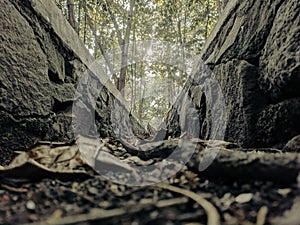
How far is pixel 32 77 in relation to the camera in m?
3.04

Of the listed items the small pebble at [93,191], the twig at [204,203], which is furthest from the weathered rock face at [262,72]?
the small pebble at [93,191]

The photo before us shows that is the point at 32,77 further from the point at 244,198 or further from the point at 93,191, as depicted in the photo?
the point at 244,198

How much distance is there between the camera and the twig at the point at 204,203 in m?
0.99

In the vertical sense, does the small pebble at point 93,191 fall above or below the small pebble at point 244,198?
below

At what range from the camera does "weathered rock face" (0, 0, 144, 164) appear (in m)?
2.69

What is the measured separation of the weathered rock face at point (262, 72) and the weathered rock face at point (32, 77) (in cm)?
178

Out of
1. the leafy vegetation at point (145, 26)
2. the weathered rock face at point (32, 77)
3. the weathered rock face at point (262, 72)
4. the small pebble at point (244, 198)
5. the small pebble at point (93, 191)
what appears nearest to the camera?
the small pebble at point (244, 198)

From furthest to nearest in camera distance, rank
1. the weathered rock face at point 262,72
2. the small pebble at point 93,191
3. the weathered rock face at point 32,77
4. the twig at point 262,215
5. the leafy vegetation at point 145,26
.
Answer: the leafy vegetation at point 145,26 < the weathered rock face at point 32,77 < the weathered rock face at point 262,72 < the small pebble at point 93,191 < the twig at point 262,215

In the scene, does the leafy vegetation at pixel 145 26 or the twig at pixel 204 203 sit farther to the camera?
the leafy vegetation at pixel 145 26

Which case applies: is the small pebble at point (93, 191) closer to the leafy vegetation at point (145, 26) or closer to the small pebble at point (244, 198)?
the small pebble at point (244, 198)

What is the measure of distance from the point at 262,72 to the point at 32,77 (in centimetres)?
211

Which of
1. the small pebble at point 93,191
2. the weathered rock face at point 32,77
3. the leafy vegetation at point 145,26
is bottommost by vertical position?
the small pebble at point 93,191

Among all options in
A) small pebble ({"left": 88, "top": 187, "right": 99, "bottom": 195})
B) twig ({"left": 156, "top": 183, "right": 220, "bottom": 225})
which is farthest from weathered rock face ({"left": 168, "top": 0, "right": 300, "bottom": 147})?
small pebble ({"left": 88, "top": 187, "right": 99, "bottom": 195})

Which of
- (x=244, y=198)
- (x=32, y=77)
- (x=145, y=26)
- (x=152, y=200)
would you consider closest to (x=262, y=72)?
(x=244, y=198)
